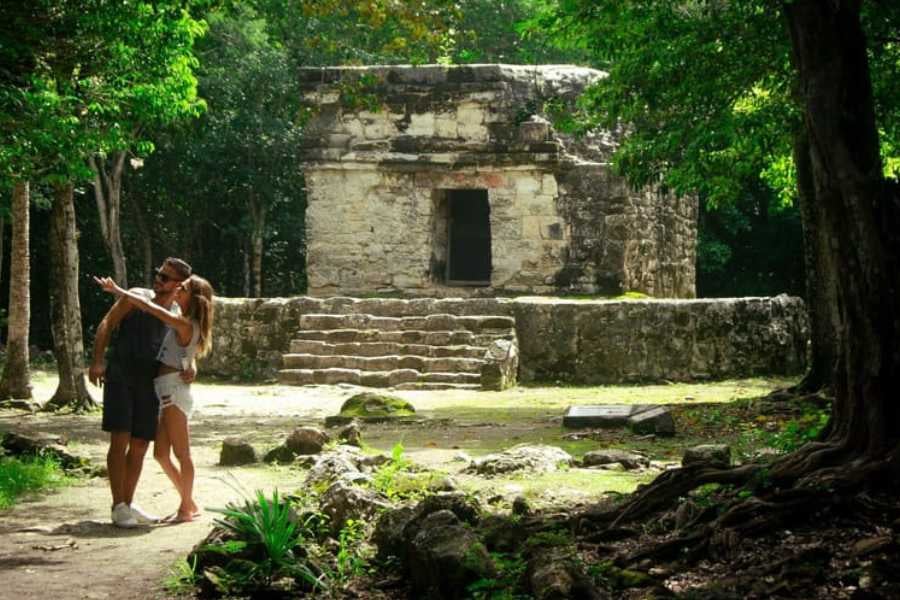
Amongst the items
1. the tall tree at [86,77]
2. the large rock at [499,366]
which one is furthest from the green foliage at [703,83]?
the tall tree at [86,77]

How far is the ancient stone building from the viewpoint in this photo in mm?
19453

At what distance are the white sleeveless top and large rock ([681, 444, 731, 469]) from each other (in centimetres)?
286

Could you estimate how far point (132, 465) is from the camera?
7082mm

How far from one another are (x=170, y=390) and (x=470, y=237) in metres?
17.5

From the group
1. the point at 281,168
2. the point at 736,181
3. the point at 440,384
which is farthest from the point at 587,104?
the point at 281,168

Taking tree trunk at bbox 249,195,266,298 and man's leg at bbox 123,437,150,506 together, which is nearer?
man's leg at bbox 123,437,150,506

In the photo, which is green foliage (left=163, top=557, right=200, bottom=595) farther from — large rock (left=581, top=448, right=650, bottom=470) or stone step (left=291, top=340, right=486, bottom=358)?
stone step (left=291, top=340, right=486, bottom=358)

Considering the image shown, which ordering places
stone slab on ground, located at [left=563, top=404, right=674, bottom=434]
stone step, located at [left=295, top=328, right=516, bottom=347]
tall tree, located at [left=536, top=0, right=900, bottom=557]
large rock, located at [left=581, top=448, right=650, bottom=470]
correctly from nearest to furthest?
tall tree, located at [left=536, top=0, right=900, bottom=557]
large rock, located at [left=581, top=448, right=650, bottom=470]
stone slab on ground, located at [left=563, top=404, right=674, bottom=434]
stone step, located at [left=295, top=328, right=516, bottom=347]

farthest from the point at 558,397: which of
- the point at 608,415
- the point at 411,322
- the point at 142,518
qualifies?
the point at 142,518

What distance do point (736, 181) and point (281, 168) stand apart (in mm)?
13319

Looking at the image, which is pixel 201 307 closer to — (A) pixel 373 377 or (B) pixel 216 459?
(B) pixel 216 459

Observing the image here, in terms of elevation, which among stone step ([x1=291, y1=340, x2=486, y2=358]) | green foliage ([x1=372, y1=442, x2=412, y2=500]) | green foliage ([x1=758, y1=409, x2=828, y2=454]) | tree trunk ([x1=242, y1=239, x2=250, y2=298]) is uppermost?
tree trunk ([x1=242, y1=239, x2=250, y2=298])

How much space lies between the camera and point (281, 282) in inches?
1075

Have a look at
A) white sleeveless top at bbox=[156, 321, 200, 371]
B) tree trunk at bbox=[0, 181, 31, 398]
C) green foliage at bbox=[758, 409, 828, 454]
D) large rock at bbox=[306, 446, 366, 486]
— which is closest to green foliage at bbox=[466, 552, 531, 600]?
large rock at bbox=[306, 446, 366, 486]
